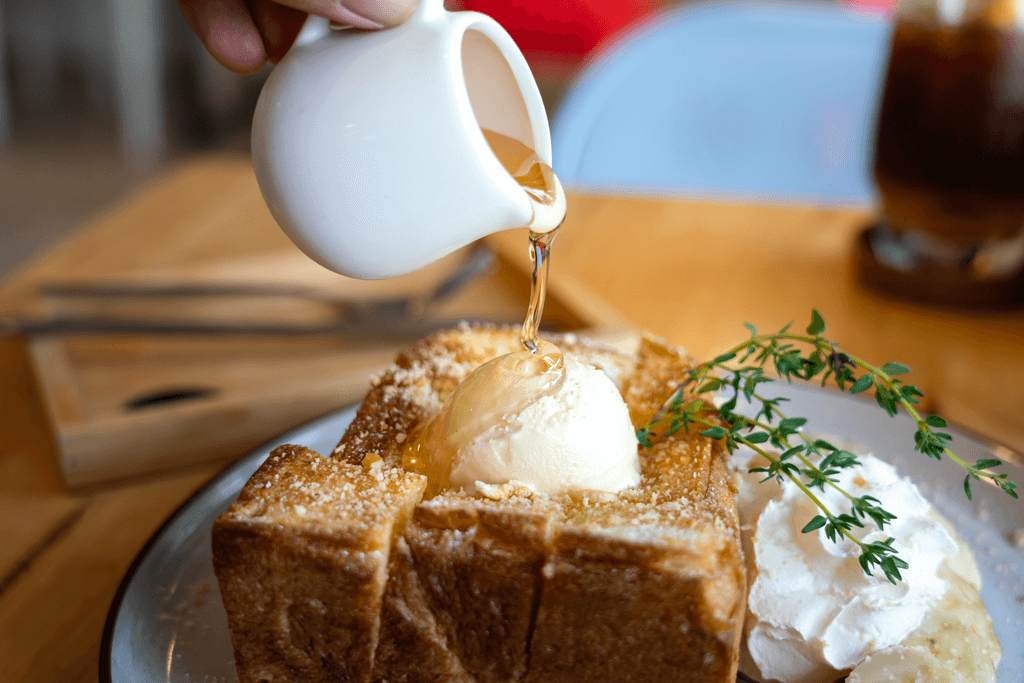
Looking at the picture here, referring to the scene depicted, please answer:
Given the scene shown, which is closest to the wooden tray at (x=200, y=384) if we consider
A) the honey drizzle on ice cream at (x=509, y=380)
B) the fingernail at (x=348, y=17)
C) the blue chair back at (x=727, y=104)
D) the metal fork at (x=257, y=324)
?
the metal fork at (x=257, y=324)

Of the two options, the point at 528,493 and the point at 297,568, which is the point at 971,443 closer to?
the point at 528,493

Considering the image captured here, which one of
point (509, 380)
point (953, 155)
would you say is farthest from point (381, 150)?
point (953, 155)

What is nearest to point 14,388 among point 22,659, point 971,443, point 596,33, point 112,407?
point 112,407

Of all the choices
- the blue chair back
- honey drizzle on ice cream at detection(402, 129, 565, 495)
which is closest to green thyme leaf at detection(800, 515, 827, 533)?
honey drizzle on ice cream at detection(402, 129, 565, 495)

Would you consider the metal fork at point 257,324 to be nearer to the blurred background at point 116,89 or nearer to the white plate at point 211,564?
the white plate at point 211,564

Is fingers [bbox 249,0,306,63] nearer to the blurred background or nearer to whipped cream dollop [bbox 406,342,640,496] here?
whipped cream dollop [bbox 406,342,640,496]

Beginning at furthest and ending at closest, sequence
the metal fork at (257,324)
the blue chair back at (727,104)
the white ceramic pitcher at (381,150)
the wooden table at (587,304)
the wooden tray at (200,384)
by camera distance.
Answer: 1. the blue chair back at (727,104)
2. the metal fork at (257,324)
3. the wooden tray at (200,384)
4. the wooden table at (587,304)
5. the white ceramic pitcher at (381,150)
